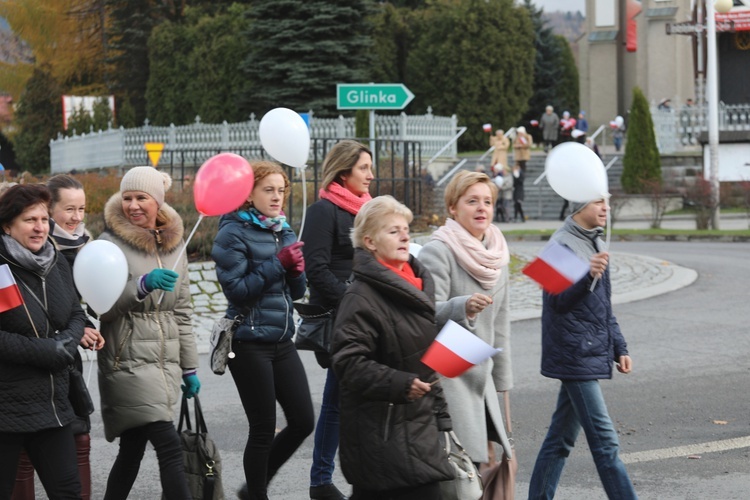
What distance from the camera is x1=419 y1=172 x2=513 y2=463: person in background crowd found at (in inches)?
204

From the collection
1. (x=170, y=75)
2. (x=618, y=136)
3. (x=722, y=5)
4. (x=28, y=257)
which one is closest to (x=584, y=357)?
(x=28, y=257)

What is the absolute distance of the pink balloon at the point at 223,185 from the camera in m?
5.70

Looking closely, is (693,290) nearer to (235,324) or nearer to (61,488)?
(235,324)

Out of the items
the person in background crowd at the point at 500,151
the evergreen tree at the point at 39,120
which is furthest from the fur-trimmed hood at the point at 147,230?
the evergreen tree at the point at 39,120

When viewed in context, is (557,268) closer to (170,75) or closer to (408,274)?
(408,274)

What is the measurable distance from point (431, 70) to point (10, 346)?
40.4 m

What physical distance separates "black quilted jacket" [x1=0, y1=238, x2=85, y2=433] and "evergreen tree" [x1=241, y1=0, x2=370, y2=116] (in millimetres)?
33879

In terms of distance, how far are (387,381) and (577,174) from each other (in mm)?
1682

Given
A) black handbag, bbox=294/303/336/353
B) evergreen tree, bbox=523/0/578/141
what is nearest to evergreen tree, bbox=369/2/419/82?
evergreen tree, bbox=523/0/578/141

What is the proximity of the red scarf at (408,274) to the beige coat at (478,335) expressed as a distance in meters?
0.40

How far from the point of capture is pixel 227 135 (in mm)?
34531

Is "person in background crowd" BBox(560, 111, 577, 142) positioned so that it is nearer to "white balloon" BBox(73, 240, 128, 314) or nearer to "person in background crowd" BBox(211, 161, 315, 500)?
"person in background crowd" BBox(211, 161, 315, 500)

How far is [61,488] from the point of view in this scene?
504cm

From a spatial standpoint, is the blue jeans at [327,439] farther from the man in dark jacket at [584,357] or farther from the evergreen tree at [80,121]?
the evergreen tree at [80,121]
